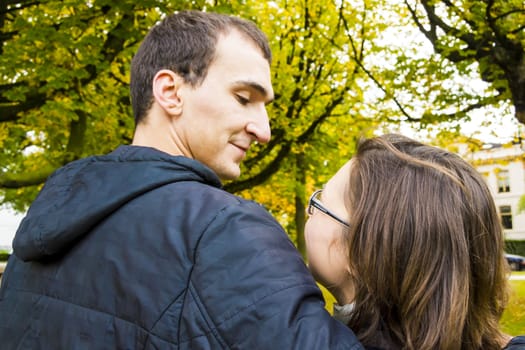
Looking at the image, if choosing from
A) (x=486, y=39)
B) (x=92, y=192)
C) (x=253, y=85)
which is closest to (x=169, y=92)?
(x=253, y=85)

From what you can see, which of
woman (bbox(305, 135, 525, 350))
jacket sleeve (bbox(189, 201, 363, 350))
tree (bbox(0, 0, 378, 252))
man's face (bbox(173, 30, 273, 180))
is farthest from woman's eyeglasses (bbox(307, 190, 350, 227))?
tree (bbox(0, 0, 378, 252))

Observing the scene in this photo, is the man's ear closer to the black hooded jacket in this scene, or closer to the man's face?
the man's face

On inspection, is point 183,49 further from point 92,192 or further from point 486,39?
point 486,39

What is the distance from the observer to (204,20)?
1912 millimetres

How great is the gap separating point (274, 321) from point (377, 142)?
808 millimetres

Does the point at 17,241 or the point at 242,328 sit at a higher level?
the point at 17,241

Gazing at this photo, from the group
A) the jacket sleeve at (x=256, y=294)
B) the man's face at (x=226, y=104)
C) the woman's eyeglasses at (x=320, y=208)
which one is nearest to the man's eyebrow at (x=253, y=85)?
the man's face at (x=226, y=104)

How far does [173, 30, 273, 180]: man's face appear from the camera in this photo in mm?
1800

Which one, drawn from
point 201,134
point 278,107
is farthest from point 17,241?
point 278,107

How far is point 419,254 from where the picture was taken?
4.95 feet

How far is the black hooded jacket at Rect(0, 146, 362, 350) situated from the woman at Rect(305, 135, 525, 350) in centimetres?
36

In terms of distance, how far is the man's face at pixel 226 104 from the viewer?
180 centimetres

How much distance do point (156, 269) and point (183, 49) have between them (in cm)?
88

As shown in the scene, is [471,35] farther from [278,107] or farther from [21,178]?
[21,178]
